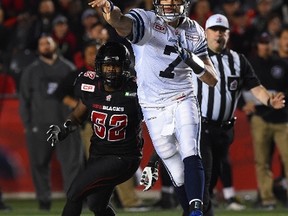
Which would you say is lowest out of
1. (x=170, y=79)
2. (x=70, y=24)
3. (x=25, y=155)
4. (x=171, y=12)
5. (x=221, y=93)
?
(x=25, y=155)

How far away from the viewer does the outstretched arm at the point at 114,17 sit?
661cm

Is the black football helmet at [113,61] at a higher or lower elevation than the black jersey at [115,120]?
higher

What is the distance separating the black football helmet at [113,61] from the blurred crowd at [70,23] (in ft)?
16.9

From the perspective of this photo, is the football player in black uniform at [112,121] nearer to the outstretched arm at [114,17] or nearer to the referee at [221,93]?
the outstretched arm at [114,17]

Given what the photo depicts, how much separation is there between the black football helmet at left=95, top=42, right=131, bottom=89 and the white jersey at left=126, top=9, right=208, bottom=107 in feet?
0.58

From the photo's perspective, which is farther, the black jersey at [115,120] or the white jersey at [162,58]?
the black jersey at [115,120]

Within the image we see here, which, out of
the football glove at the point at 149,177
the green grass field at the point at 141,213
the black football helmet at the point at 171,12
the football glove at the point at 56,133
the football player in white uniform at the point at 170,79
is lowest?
the green grass field at the point at 141,213

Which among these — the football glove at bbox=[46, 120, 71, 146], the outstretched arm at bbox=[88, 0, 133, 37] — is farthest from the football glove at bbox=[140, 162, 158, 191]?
the outstretched arm at bbox=[88, 0, 133, 37]

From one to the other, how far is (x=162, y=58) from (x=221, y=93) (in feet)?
5.98

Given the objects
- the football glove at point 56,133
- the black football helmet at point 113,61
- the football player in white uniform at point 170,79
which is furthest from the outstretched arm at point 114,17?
the football glove at point 56,133

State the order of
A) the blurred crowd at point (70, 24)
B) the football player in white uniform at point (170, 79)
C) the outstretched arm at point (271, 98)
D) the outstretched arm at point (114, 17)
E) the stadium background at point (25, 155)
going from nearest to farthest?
the outstretched arm at point (114, 17), the football player in white uniform at point (170, 79), the outstretched arm at point (271, 98), the stadium background at point (25, 155), the blurred crowd at point (70, 24)

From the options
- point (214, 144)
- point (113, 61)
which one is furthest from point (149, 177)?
point (214, 144)

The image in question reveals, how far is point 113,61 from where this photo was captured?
7273 mm

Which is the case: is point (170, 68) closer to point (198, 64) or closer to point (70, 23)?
point (198, 64)
